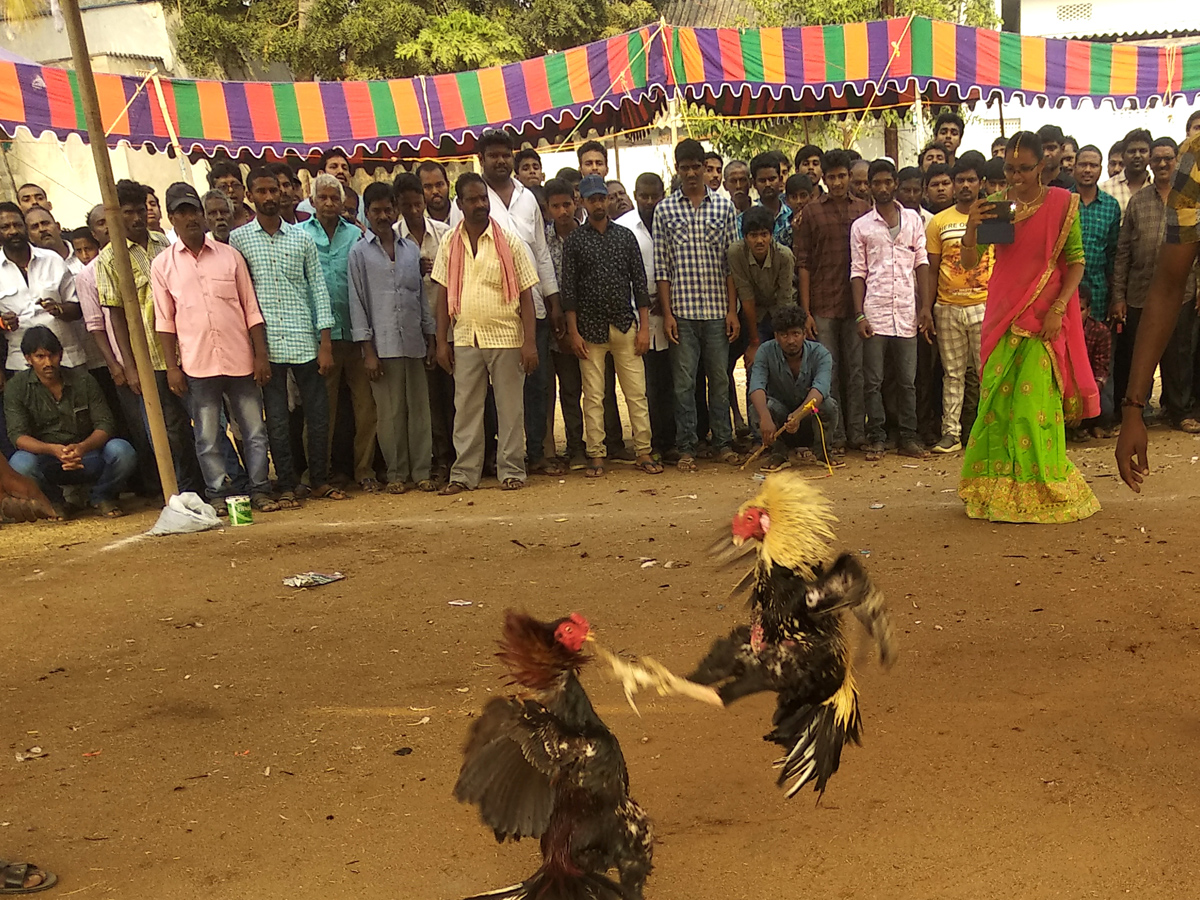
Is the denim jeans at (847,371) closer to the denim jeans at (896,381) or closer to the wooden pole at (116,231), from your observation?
the denim jeans at (896,381)

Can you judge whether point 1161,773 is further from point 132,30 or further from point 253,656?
point 132,30

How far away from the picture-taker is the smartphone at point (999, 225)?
5.23 m

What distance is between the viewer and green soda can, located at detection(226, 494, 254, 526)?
6500 millimetres

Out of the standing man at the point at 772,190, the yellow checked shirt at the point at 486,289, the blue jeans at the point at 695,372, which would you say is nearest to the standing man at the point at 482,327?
the yellow checked shirt at the point at 486,289

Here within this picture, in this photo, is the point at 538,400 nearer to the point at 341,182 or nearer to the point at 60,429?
the point at 341,182

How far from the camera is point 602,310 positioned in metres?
7.29

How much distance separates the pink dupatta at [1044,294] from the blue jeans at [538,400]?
11.1 ft

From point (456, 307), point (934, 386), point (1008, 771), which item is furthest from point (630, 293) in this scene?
point (1008, 771)

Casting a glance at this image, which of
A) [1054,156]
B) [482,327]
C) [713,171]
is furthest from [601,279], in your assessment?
[1054,156]

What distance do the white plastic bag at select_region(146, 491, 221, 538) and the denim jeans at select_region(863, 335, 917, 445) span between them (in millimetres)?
4949

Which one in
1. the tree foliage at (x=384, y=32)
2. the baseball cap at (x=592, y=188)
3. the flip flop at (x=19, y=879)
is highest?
the tree foliage at (x=384, y=32)

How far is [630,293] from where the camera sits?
734cm

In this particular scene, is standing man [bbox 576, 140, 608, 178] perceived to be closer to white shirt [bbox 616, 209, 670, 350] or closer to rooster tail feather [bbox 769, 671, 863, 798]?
white shirt [bbox 616, 209, 670, 350]

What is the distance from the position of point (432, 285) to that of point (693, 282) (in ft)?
6.61
